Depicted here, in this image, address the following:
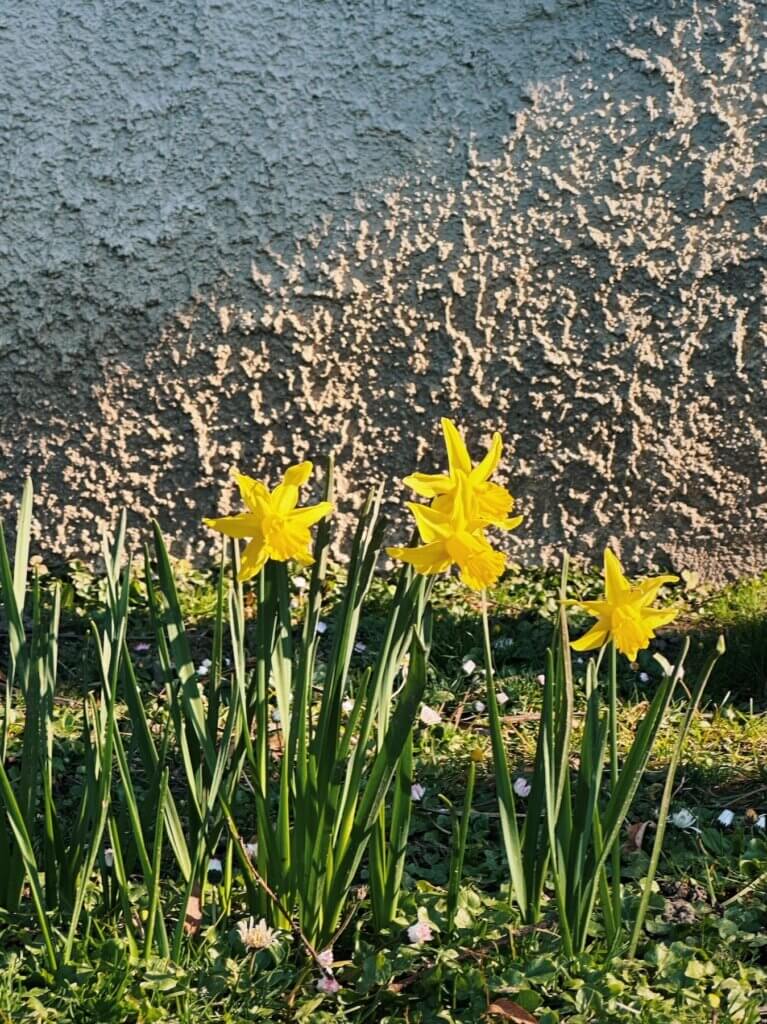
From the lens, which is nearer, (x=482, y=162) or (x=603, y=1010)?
(x=603, y=1010)

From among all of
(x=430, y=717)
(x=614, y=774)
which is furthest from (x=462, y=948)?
(x=430, y=717)

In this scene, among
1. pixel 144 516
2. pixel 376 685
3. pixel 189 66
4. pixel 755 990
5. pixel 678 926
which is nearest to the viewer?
pixel 376 685

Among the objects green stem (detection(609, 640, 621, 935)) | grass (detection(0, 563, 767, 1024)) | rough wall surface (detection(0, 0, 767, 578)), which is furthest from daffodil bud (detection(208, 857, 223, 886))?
rough wall surface (detection(0, 0, 767, 578))

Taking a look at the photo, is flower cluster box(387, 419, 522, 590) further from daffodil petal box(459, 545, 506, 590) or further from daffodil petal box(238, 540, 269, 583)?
daffodil petal box(238, 540, 269, 583)

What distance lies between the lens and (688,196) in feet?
10.4

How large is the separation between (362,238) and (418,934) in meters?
1.99

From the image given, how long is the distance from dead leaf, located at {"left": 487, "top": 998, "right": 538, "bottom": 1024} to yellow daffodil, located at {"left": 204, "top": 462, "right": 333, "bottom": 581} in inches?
27.8

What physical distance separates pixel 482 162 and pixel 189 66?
0.83 metres

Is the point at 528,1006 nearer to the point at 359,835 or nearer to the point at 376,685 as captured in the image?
the point at 359,835

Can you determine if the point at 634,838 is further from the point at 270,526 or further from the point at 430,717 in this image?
the point at 270,526

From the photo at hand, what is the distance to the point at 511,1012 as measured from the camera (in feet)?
5.23

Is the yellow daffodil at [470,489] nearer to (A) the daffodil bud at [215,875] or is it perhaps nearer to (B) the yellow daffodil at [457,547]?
(B) the yellow daffodil at [457,547]

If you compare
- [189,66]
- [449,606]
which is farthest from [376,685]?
[189,66]

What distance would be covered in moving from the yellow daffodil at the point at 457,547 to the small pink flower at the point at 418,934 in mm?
617
